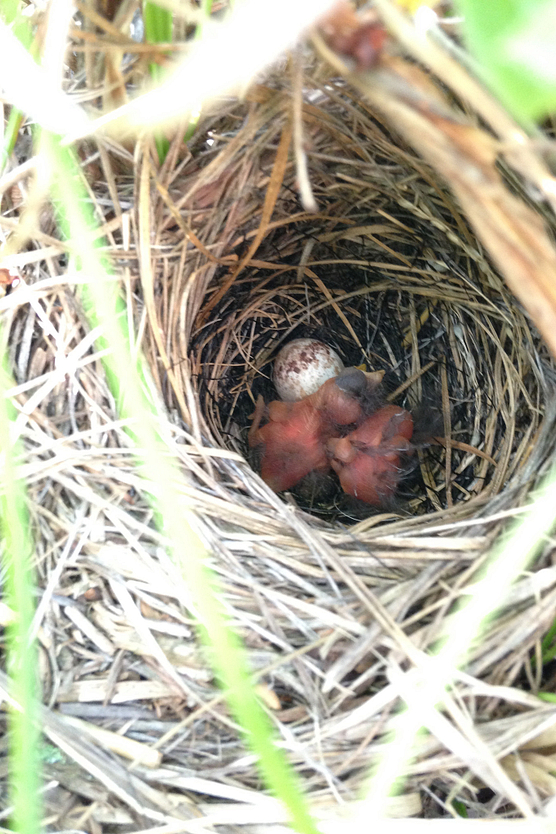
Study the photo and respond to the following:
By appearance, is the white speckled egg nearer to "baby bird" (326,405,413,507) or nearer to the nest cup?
the nest cup

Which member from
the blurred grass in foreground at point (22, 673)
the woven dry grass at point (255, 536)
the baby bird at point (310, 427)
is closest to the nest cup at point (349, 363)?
the woven dry grass at point (255, 536)

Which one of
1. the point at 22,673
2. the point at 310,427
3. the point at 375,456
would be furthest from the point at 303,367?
the point at 22,673

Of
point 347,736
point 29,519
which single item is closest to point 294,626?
point 347,736

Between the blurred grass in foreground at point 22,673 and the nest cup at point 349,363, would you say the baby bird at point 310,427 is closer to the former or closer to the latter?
the nest cup at point 349,363

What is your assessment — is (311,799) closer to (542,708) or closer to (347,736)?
(347,736)

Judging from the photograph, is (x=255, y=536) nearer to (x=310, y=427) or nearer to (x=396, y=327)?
(x=310, y=427)

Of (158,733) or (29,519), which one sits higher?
(29,519)

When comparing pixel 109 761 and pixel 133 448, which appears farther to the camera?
pixel 133 448
